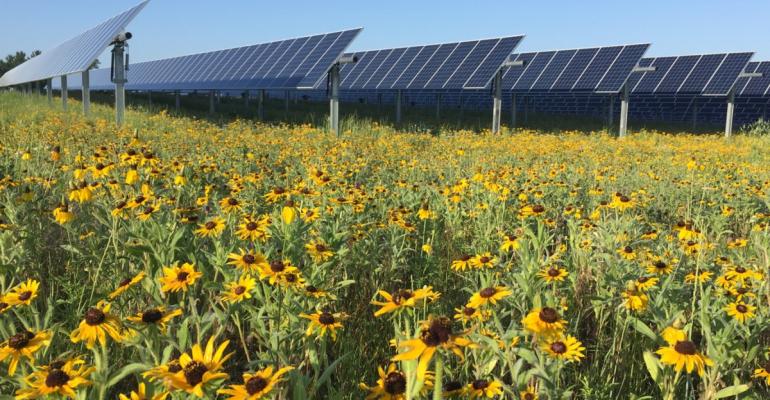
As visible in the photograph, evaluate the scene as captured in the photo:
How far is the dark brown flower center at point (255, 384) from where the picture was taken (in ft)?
3.77

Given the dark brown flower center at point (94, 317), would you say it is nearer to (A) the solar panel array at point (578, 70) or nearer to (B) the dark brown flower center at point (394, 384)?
(B) the dark brown flower center at point (394, 384)

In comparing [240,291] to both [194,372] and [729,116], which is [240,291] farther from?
[729,116]

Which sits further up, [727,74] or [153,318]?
[727,74]

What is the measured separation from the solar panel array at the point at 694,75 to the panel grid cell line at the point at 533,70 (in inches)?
179

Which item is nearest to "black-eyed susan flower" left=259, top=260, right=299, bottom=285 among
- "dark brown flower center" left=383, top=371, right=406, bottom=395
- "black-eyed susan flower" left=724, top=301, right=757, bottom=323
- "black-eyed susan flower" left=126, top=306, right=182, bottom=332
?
"black-eyed susan flower" left=126, top=306, right=182, bottom=332

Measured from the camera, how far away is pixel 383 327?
2711 mm

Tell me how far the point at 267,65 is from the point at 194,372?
20.4 m

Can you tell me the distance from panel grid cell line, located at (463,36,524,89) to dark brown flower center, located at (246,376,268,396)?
16.3m

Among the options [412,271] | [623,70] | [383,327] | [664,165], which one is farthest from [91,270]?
[623,70]

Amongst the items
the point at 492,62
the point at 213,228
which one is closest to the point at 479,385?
the point at 213,228

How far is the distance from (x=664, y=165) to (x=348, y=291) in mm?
7327

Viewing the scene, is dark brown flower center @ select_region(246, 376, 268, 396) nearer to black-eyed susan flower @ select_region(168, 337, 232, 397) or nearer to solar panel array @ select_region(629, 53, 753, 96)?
black-eyed susan flower @ select_region(168, 337, 232, 397)

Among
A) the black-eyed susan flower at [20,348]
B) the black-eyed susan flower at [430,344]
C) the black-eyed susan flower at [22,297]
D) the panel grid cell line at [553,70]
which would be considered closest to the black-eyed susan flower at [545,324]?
the black-eyed susan flower at [430,344]

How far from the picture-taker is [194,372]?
1.16m
